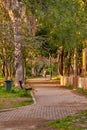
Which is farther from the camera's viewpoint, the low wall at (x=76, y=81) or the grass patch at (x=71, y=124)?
the low wall at (x=76, y=81)

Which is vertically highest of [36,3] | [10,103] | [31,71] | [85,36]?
[36,3]

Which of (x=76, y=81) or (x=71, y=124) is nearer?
(x=71, y=124)

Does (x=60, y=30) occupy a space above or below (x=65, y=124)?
above

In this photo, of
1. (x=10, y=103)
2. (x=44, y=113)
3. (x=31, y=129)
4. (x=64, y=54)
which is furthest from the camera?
(x=64, y=54)

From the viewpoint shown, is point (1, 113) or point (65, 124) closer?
point (65, 124)

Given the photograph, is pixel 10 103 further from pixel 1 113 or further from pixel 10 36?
pixel 10 36

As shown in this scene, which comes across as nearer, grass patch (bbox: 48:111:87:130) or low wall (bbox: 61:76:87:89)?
grass patch (bbox: 48:111:87:130)

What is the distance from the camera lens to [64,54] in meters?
49.9

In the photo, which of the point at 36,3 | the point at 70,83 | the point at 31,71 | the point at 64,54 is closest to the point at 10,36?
the point at 36,3

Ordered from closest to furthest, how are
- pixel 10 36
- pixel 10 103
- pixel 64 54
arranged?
pixel 10 36, pixel 10 103, pixel 64 54

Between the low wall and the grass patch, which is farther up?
the grass patch

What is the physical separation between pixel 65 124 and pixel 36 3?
12.8ft

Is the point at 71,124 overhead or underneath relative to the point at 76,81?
overhead

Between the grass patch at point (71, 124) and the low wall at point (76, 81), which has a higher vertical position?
the grass patch at point (71, 124)
